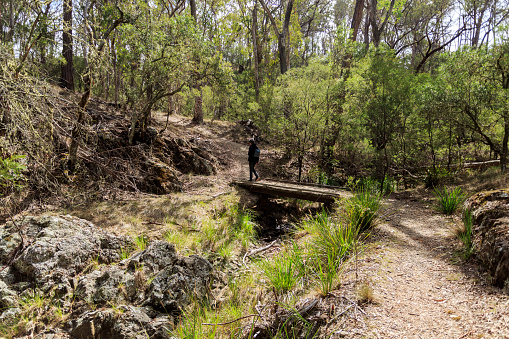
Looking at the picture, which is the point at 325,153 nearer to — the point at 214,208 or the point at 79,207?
the point at 214,208

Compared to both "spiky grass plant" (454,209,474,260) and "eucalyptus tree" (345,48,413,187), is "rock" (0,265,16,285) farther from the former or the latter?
"eucalyptus tree" (345,48,413,187)

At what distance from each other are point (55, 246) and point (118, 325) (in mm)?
2108

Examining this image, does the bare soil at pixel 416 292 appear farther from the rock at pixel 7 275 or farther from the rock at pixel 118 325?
the rock at pixel 7 275

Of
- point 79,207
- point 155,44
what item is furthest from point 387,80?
point 79,207

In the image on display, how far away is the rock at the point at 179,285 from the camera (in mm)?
4074

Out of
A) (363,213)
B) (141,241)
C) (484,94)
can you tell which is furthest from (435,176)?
(141,241)

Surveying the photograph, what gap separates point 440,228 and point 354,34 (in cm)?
1311

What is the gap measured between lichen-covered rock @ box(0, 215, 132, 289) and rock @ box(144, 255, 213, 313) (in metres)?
1.56

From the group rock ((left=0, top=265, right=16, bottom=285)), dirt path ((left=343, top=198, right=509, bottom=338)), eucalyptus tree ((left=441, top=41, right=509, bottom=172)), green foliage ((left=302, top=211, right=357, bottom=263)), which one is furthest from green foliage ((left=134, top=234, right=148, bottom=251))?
eucalyptus tree ((left=441, top=41, right=509, bottom=172))

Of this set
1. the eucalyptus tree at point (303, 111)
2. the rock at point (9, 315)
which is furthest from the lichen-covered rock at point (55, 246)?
the eucalyptus tree at point (303, 111)

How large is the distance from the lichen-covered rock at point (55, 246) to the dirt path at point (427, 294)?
467 centimetres

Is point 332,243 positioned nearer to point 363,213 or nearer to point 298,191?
point 363,213

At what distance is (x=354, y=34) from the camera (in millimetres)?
14539

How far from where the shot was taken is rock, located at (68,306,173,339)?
3.66 m
